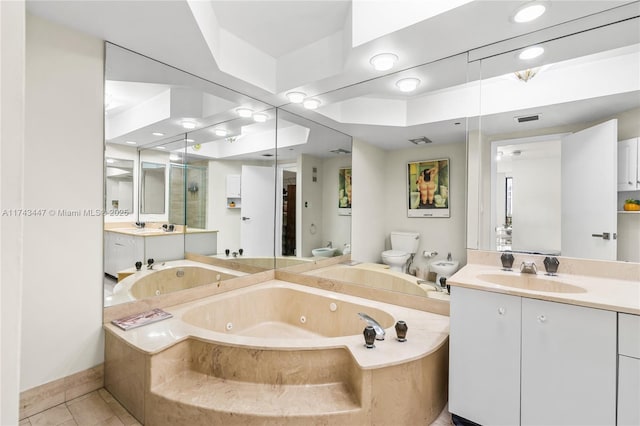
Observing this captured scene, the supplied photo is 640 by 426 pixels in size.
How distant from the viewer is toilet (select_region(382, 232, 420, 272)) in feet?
7.30

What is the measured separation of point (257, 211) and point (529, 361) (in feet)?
8.07

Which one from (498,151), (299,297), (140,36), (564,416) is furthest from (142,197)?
(564,416)

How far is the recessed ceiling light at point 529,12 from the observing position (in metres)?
1.44

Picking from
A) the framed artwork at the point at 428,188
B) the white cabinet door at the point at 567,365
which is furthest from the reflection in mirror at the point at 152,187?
the white cabinet door at the point at 567,365

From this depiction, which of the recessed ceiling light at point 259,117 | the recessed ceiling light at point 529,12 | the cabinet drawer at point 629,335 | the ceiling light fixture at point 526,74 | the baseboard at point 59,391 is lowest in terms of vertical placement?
the baseboard at point 59,391

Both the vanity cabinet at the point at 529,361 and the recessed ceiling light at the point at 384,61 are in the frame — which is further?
the recessed ceiling light at the point at 384,61

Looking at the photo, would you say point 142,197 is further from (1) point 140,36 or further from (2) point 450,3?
(2) point 450,3

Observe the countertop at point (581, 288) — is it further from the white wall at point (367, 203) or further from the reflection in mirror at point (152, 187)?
the reflection in mirror at point (152, 187)

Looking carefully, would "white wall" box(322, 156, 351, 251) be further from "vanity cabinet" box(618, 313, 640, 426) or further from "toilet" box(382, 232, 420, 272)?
"vanity cabinet" box(618, 313, 640, 426)

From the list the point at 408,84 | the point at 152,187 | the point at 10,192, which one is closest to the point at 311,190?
the point at 408,84

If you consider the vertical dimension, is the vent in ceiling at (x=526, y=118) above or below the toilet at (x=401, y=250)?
above

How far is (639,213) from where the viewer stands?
1.49 m

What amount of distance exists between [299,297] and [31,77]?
2324 millimetres

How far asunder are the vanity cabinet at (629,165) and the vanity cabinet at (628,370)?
2.57 feet
